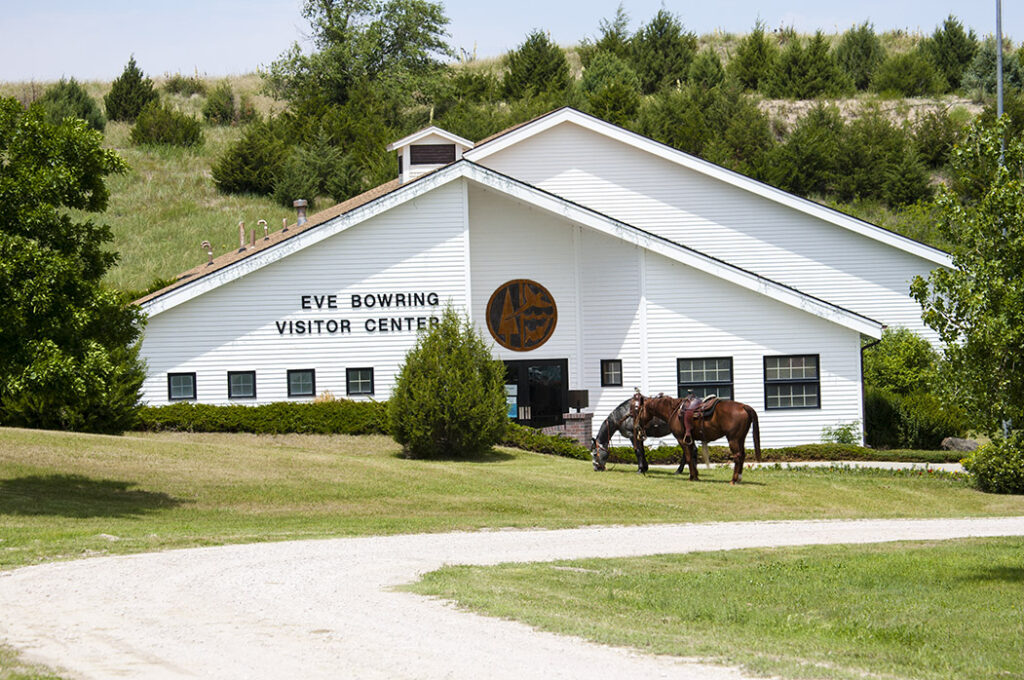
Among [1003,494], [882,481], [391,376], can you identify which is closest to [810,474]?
[882,481]

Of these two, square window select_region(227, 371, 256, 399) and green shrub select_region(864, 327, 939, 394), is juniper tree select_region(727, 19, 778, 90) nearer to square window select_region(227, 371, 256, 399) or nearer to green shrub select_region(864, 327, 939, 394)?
green shrub select_region(864, 327, 939, 394)

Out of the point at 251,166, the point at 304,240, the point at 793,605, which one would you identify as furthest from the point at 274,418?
the point at 251,166

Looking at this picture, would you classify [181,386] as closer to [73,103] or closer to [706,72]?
[73,103]

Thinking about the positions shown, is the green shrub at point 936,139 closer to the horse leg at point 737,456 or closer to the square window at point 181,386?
the horse leg at point 737,456

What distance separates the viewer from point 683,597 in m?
13.6

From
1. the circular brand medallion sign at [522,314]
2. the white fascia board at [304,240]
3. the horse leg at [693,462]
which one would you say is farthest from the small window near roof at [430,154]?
the horse leg at [693,462]

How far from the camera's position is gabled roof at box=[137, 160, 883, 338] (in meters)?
34.7

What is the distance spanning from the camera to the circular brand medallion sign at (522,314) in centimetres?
3769

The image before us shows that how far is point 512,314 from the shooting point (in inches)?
1486

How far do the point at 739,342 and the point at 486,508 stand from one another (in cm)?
1411

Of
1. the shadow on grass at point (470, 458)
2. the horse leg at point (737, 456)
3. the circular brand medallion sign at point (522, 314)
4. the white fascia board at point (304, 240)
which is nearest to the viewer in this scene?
the horse leg at point (737, 456)

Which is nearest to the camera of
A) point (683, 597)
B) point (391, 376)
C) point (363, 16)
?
point (683, 597)

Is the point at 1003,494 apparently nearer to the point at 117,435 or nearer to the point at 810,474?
the point at 810,474

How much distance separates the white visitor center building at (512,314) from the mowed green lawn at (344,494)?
486 centimetres
